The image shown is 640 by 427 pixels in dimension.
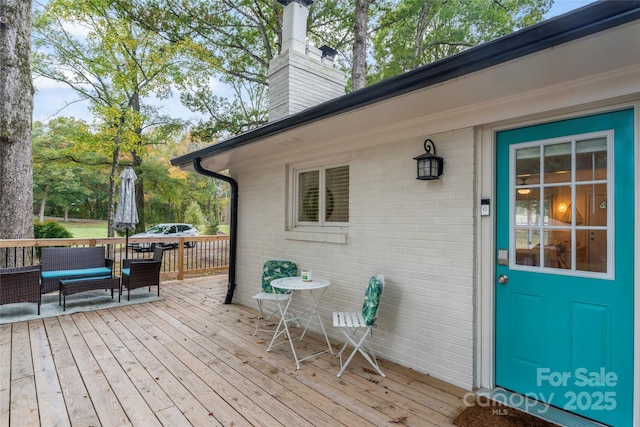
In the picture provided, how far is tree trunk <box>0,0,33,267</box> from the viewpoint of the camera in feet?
18.4

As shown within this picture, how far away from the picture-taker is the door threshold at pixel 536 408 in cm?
216

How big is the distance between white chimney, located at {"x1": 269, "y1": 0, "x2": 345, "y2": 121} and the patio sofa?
3967 millimetres

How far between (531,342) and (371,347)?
1489 millimetres

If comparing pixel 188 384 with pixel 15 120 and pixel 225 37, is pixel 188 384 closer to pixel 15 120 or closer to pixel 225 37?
pixel 15 120

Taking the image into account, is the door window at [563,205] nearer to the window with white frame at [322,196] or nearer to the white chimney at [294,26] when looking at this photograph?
the window with white frame at [322,196]

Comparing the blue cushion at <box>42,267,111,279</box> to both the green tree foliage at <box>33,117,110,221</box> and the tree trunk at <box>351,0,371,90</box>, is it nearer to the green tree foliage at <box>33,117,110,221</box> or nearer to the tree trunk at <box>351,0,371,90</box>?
the green tree foliage at <box>33,117,110,221</box>

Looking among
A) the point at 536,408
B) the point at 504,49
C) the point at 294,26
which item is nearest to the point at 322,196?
the point at 504,49

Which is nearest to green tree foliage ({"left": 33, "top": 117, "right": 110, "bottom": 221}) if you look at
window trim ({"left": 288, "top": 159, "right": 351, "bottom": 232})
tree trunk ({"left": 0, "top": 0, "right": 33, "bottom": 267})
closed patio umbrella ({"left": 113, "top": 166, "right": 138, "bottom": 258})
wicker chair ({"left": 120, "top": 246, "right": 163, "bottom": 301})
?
tree trunk ({"left": 0, "top": 0, "right": 33, "bottom": 267})

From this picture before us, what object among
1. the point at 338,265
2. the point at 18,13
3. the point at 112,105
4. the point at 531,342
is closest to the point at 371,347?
the point at 338,265

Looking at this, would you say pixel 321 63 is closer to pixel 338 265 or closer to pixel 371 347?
pixel 338 265

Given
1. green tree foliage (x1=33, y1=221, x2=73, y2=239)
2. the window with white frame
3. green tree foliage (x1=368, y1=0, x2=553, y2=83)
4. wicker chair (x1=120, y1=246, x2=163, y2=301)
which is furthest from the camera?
green tree foliage (x1=33, y1=221, x2=73, y2=239)

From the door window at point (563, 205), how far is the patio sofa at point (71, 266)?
5.82m

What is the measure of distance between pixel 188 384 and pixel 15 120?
6264 millimetres

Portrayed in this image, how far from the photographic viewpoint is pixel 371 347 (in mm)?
3340
